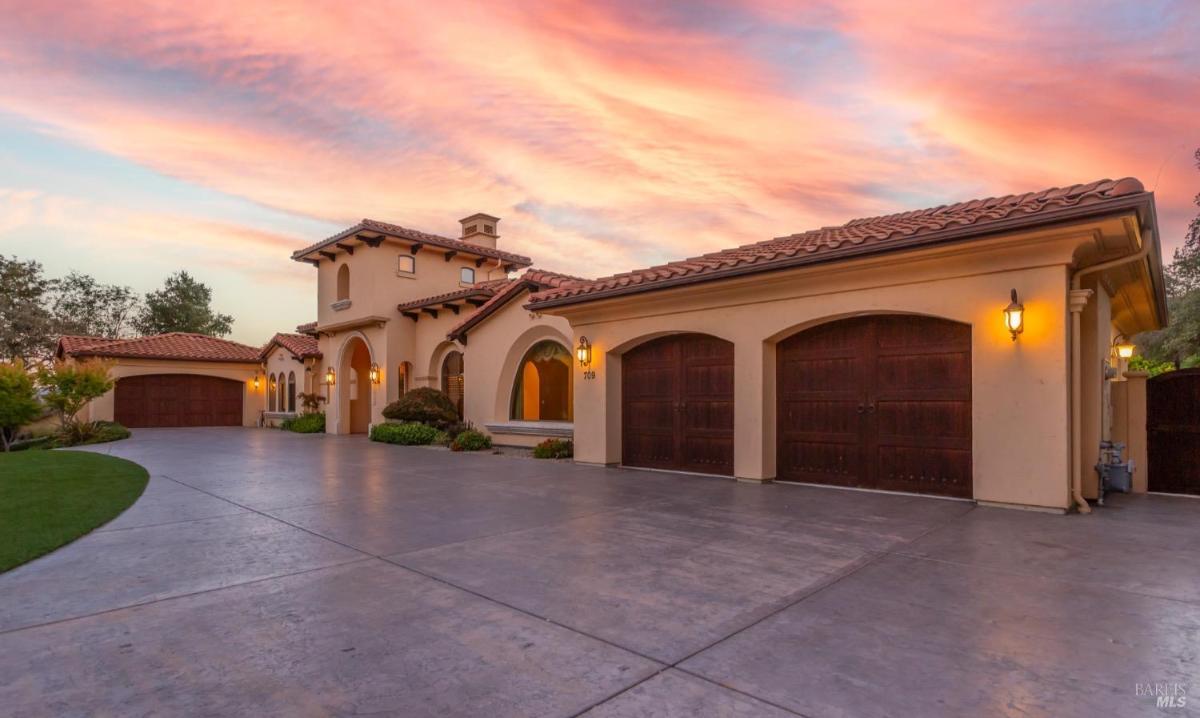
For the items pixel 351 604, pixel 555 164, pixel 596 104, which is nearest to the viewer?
pixel 351 604

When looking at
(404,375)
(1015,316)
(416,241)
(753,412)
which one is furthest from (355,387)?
(1015,316)

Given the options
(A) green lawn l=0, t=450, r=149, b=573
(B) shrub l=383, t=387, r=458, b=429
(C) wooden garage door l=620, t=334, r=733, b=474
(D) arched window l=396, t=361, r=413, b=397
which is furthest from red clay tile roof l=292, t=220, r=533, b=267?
(C) wooden garage door l=620, t=334, r=733, b=474

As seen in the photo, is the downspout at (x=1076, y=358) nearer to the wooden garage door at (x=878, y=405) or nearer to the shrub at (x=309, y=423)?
the wooden garage door at (x=878, y=405)

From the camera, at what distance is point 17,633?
3615 millimetres

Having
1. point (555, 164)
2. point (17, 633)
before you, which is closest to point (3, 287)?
point (555, 164)

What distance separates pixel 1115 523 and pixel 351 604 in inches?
309

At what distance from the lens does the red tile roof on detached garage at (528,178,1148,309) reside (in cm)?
657

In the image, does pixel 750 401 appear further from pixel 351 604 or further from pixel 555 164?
pixel 555 164

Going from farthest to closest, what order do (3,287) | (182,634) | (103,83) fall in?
(3,287) < (103,83) < (182,634)

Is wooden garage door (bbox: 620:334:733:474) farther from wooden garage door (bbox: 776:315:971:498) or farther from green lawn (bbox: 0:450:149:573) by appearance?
green lawn (bbox: 0:450:149:573)

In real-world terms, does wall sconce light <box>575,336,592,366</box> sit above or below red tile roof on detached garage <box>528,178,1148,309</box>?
below

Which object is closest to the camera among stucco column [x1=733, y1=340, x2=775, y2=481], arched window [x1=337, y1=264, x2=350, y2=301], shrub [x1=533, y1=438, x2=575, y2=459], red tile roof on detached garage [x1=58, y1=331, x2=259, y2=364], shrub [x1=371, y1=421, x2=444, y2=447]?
stucco column [x1=733, y1=340, x2=775, y2=481]

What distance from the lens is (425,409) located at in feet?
57.8

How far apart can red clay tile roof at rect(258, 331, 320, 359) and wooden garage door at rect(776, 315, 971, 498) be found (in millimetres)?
21242
